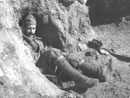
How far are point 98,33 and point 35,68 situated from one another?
2.41 meters

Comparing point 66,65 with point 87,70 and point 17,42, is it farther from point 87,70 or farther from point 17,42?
point 17,42

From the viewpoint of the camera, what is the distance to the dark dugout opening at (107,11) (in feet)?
27.1

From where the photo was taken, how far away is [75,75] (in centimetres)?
577

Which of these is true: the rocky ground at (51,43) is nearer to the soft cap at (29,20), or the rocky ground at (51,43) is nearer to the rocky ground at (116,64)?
the rocky ground at (116,64)

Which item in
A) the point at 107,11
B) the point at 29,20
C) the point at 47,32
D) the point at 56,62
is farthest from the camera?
the point at 107,11

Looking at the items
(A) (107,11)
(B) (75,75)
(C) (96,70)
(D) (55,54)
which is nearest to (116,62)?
(C) (96,70)

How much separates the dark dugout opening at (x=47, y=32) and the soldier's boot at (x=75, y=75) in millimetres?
685

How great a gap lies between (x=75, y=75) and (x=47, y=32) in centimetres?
106

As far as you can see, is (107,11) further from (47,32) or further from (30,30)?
(30,30)

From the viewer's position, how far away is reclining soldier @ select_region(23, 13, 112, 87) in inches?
227

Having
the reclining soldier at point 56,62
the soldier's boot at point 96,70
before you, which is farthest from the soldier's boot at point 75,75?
the soldier's boot at point 96,70

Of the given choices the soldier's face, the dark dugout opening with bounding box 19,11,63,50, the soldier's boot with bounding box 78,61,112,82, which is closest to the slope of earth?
the soldier's boot with bounding box 78,61,112,82

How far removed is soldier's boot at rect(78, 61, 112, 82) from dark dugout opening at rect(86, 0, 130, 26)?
2.20 m

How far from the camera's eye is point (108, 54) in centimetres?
682
